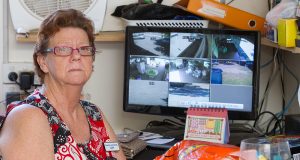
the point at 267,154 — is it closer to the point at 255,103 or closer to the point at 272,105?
the point at 255,103

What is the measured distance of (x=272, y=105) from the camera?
230 cm

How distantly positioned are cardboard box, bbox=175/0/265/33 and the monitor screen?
7 centimetres

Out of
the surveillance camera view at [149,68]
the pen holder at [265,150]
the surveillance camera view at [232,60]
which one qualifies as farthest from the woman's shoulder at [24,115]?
the surveillance camera view at [232,60]

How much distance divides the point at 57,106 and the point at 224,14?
Result: 870 mm

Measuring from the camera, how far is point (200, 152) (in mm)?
1328

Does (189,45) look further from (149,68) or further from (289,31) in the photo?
(289,31)

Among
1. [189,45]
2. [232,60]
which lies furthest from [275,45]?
[189,45]

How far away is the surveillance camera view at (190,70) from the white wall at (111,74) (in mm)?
355

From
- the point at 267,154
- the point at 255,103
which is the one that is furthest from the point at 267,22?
the point at 267,154

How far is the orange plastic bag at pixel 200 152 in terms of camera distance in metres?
1.29

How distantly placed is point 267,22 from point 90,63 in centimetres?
78

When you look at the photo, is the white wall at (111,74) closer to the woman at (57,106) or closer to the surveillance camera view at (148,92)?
the surveillance camera view at (148,92)

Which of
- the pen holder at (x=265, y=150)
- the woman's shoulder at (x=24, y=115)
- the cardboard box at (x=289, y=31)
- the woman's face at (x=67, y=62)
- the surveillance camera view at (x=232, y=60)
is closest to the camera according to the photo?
the pen holder at (x=265, y=150)

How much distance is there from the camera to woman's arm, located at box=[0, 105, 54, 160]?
1312mm
